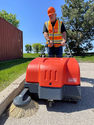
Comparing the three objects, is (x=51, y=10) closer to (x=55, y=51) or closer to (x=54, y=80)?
(x=55, y=51)

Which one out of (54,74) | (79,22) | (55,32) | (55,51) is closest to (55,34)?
(55,32)

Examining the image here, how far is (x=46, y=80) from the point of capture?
1.52m

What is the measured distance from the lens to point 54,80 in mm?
1507

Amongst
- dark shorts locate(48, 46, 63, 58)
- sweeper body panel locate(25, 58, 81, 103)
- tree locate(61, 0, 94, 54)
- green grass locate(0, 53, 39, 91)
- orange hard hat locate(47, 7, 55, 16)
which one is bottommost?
green grass locate(0, 53, 39, 91)

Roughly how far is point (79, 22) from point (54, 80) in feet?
45.2

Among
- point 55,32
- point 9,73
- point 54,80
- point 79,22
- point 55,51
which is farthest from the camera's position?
point 79,22

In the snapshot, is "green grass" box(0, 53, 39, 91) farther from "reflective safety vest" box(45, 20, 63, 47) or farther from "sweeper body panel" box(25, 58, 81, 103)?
"reflective safety vest" box(45, 20, 63, 47)

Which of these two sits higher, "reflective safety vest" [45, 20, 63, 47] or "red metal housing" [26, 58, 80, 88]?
"reflective safety vest" [45, 20, 63, 47]

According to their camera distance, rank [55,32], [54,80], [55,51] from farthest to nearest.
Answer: [55,51] < [55,32] < [54,80]

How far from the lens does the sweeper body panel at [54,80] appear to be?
59.2 inches

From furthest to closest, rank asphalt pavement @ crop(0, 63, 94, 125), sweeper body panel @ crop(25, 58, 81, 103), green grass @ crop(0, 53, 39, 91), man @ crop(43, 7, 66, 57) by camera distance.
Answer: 1. green grass @ crop(0, 53, 39, 91)
2. man @ crop(43, 7, 66, 57)
3. sweeper body panel @ crop(25, 58, 81, 103)
4. asphalt pavement @ crop(0, 63, 94, 125)

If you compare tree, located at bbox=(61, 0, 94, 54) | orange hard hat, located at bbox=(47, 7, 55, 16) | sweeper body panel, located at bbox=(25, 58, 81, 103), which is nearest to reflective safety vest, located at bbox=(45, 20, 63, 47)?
orange hard hat, located at bbox=(47, 7, 55, 16)

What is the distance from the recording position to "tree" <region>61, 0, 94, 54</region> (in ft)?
43.3

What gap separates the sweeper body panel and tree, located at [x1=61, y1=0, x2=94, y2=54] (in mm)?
12720
